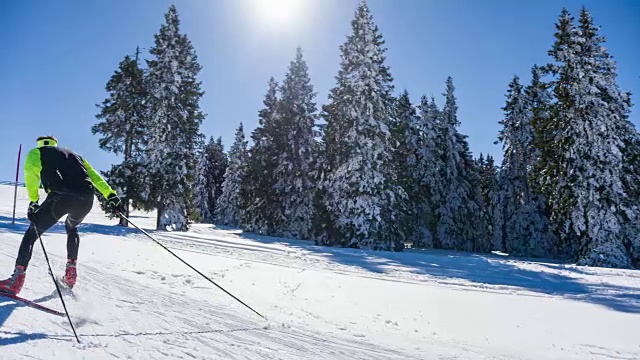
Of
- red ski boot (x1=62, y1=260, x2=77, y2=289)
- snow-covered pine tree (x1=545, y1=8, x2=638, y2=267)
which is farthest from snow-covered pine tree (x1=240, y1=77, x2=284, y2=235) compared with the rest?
red ski boot (x1=62, y1=260, x2=77, y2=289)

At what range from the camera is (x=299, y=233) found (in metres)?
29.6

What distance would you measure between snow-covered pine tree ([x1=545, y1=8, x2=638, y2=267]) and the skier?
73.3ft

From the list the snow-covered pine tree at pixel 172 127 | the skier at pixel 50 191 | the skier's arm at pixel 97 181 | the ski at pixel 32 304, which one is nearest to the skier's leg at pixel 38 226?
the skier at pixel 50 191

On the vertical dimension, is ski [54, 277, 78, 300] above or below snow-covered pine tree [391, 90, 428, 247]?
below

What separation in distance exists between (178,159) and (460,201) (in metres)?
25.2

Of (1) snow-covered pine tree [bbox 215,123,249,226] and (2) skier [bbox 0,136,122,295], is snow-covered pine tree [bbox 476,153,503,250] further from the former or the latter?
(2) skier [bbox 0,136,122,295]

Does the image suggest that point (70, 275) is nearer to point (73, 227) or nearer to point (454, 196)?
point (73, 227)

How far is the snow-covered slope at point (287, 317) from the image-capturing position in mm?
3662

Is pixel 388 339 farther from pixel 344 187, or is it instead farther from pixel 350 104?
pixel 350 104

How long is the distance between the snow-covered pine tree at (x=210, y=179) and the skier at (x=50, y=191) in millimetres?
53834

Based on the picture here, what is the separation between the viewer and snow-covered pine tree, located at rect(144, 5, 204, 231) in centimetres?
2355

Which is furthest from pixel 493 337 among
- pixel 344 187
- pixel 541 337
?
pixel 344 187

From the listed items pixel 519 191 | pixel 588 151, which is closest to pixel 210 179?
pixel 519 191

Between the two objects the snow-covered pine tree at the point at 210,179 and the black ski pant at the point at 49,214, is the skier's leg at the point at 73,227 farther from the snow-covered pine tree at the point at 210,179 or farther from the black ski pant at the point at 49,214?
the snow-covered pine tree at the point at 210,179
